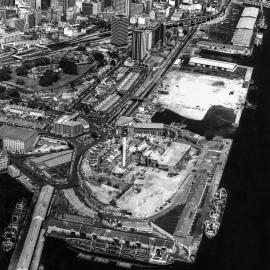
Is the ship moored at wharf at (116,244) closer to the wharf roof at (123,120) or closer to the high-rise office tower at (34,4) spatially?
the wharf roof at (123,120)

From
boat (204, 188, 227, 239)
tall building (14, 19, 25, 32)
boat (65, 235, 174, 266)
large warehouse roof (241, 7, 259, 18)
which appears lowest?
boat (65, 235, 174, 266)

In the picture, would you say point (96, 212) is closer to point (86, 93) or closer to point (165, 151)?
point (165, 151)

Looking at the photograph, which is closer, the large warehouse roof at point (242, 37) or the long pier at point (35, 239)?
the long pier at point (35, 239)

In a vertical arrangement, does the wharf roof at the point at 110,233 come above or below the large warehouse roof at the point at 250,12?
below

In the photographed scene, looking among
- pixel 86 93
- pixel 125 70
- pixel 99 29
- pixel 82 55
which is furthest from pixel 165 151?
pixel 99 29

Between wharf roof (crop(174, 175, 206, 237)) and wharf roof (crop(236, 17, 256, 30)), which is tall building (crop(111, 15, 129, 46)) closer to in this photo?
wharf roof (crop(236, 17, 256, 30))

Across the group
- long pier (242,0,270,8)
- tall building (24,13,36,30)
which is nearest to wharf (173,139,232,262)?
tall building (24,13,36,30)

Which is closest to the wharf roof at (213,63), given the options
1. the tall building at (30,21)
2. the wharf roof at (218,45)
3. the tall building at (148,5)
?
the wharf roof at (218,45)
